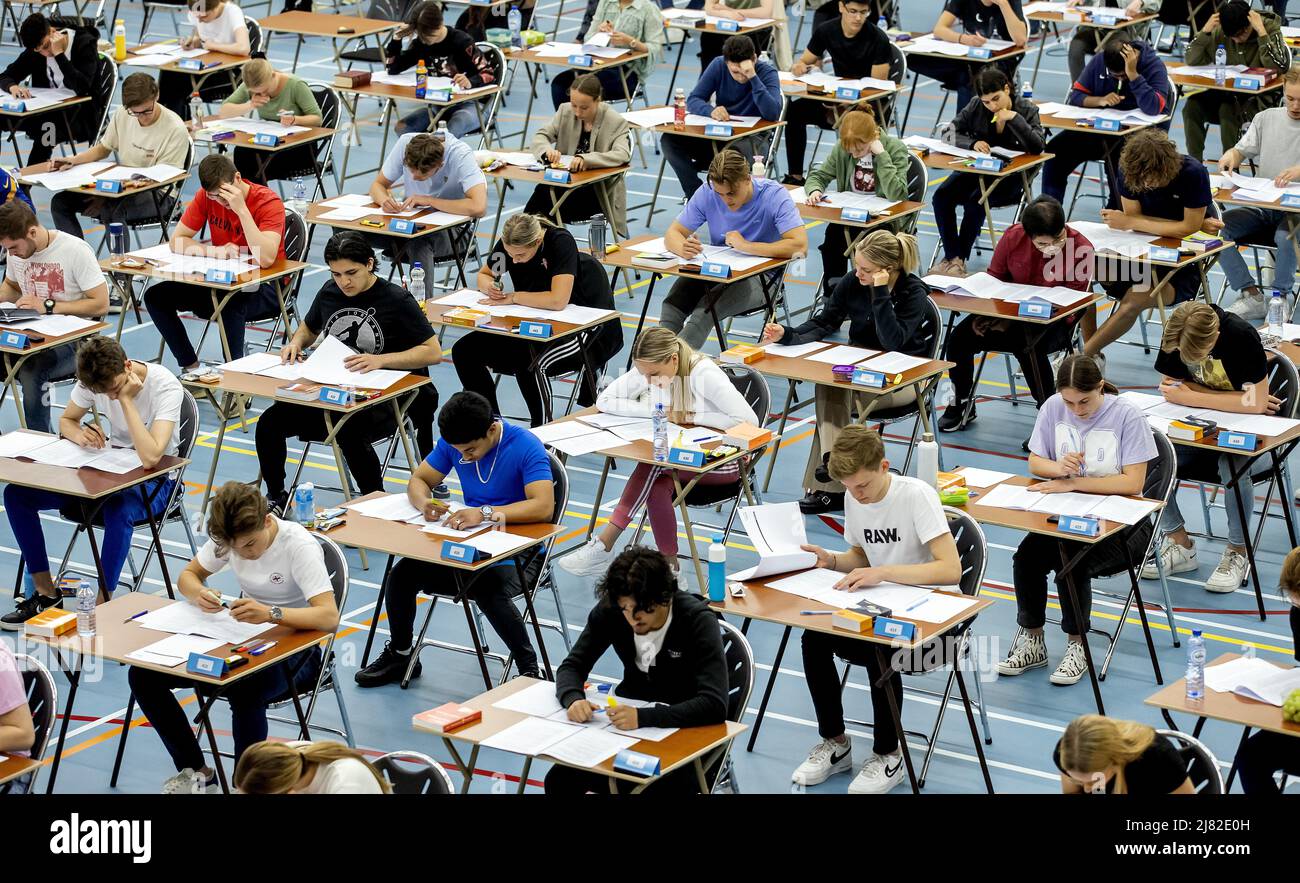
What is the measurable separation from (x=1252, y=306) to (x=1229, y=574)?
12.2ft

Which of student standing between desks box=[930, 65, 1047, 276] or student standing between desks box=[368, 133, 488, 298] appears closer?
student standing between desks box=[368, 133, 488, 298]

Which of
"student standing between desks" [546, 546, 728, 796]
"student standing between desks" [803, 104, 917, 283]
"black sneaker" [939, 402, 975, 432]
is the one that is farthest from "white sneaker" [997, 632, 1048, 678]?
"student standing between desks" [803, 104, 917, 283]

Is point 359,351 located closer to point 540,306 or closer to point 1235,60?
point 540,306

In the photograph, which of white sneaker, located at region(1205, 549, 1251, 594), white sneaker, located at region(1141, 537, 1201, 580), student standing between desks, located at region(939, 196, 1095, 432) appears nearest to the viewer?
white sneaker, located at region(1205, 549, 1251, 594)

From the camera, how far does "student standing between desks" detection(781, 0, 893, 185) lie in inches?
606

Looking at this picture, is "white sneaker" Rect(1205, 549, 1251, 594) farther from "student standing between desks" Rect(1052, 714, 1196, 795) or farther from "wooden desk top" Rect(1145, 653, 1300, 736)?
"student standing between desks" Rect(1052, 714, 1196, 795)

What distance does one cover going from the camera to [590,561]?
A: 1006 cm

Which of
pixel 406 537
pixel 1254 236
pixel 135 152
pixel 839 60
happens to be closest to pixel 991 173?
pixel 1254 236

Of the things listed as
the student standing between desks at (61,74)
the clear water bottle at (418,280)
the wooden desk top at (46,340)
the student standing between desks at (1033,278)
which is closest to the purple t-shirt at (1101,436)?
the student standing between desks at (1033,278)

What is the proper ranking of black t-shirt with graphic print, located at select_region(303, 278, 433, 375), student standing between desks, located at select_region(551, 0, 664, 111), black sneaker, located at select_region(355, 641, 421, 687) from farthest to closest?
student standing between desks, located at select_region(551, 0, 664, 111)
black t-shirt with graphic print, located at select_region(303, 278, 433, 375)
black sneaker, located at select_region(355, 641, 421, 687)

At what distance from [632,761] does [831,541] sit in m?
3.89

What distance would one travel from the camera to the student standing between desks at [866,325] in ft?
34.4

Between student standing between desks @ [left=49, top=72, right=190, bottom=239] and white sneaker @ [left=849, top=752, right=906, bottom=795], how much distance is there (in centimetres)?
746
